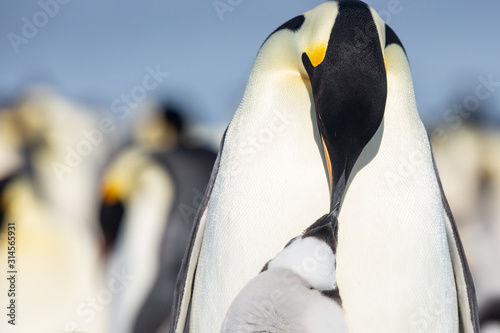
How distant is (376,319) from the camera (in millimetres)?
1431

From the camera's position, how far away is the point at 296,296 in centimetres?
110

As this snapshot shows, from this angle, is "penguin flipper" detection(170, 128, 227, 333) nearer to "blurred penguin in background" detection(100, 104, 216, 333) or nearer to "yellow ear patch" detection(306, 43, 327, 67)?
"yellow ear patch" detection(306, 43, 327, 67)

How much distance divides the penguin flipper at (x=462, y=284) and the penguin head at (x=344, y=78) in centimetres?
38

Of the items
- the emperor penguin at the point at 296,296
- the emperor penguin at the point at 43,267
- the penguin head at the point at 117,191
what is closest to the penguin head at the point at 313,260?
the emperor penguin at the point at 296,296

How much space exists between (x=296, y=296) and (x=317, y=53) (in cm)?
57

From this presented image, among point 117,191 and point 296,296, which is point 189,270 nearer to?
point 296,296

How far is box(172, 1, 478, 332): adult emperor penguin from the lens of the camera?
1.39 m

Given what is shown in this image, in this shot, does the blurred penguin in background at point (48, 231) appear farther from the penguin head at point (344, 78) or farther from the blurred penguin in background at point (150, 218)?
the penguin head at point (344, 78)

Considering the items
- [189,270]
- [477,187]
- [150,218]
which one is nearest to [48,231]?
[150,218]

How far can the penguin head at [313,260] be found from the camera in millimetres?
1113

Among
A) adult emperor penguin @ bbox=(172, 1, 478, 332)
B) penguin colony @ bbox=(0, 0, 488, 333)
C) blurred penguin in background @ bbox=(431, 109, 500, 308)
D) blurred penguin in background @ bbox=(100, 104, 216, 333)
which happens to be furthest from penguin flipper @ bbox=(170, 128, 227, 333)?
blurred penguin in background @ bbox=(431, 109, 500, 308)

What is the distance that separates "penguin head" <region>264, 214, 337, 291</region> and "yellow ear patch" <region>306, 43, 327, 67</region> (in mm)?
428

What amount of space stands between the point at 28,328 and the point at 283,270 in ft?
10.5

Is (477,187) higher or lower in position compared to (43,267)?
higher
